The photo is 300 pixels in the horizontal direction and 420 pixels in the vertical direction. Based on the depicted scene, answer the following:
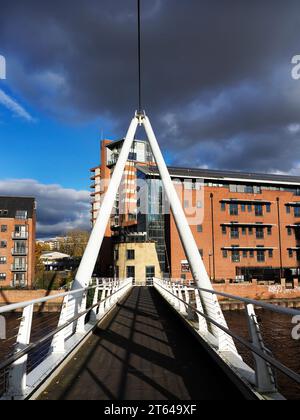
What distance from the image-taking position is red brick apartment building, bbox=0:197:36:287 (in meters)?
56.3

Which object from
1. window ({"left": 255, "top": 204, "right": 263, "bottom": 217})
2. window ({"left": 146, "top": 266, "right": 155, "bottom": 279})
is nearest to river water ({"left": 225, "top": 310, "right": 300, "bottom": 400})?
window ({"left": 146, "top": 266, "right": 155, "bottom": 279})

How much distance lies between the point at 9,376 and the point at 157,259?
47501 millimetres

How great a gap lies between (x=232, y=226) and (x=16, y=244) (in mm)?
31991

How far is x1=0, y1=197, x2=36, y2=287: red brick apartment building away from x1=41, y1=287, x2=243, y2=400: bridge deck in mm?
51652

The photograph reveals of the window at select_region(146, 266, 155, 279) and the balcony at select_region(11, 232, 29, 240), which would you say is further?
the balcony at select_region(11, 232, 29, 240)

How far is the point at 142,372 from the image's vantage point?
202 inches

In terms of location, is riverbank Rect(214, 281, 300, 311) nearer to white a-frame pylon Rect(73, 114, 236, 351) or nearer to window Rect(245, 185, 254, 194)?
window Rect(245, 185, 254, 194)

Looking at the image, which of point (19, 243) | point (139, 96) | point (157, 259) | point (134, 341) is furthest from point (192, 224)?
point (134, 341)

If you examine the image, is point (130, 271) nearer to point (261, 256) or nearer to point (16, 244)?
point (16, 244)

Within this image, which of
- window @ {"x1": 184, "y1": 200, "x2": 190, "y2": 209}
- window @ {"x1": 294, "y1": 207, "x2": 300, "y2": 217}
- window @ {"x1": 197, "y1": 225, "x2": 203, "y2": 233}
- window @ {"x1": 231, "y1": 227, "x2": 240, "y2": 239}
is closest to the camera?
window @ {"x1": 184, "y1": 200, "x2": 190, "y2": 209}

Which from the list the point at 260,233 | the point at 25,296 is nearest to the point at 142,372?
the point at 25,296

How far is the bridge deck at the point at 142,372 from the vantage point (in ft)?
13.7
